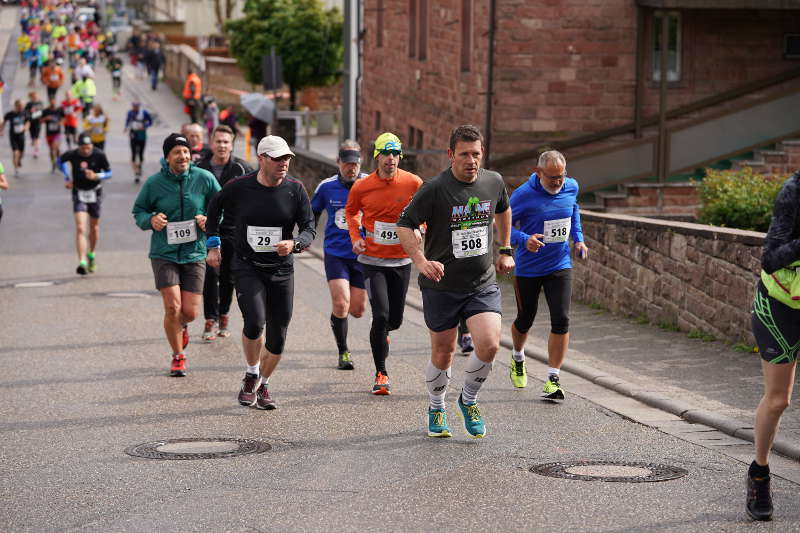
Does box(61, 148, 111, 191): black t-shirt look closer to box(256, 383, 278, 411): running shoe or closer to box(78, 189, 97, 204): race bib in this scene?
box(78, 189, 97, 204): race bib

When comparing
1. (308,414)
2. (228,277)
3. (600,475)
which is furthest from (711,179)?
(600,475)

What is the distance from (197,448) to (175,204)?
321 cm

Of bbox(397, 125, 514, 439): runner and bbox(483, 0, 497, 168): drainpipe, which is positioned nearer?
bbox(397, 125, 514, 439): runner

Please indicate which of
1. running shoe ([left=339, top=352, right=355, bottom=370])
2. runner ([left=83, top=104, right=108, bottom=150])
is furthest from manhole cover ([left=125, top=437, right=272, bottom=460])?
runner ([left=83, top=104, right=108, bottom=150])

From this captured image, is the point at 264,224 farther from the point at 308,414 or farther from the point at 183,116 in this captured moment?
the point at 183,116

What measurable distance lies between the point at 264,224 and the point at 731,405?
11.1ft

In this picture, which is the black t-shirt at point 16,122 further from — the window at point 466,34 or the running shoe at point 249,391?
the running shoe at point 249,391

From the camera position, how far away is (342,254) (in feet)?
40.2

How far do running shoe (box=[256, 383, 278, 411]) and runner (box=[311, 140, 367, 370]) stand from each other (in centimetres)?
170

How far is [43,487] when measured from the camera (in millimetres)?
8203

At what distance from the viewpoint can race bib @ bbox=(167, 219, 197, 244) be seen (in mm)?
11945

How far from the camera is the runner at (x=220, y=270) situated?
45.3ft

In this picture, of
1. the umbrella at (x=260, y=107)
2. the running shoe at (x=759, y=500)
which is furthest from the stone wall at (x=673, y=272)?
the umbrella at (x=260, y=107)

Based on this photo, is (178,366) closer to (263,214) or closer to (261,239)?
(261,239)
